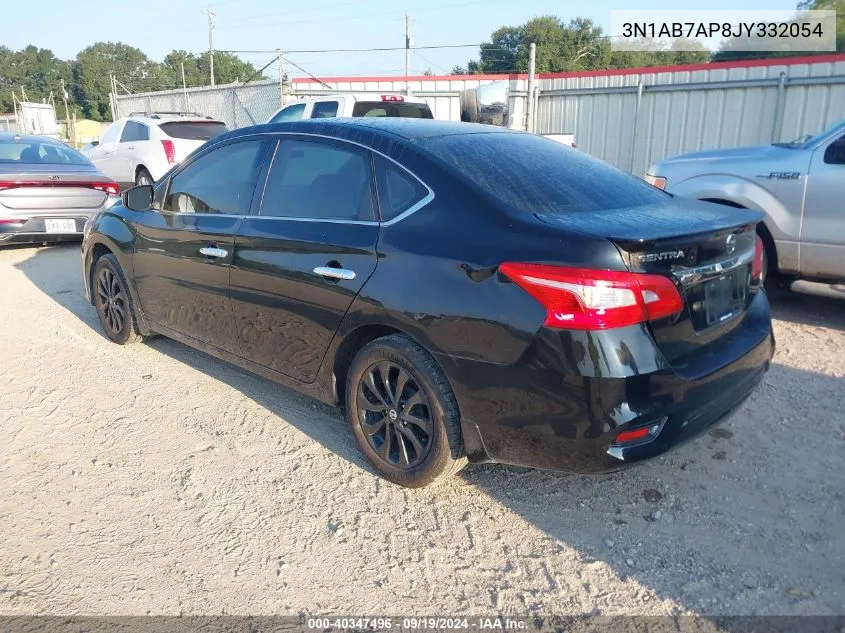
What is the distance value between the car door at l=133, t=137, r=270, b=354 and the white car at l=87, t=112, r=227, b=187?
848 centimetres

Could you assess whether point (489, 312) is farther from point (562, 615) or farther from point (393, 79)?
point (393, 79)

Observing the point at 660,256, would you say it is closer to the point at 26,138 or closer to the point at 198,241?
the point at 198,241

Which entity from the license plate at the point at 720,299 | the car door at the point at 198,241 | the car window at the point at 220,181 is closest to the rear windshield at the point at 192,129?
the car door at the point at 198,241

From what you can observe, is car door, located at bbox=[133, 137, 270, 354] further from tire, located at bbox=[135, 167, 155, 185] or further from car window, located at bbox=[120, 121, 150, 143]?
car window, located at bbox=[120, 121, 150, 143]

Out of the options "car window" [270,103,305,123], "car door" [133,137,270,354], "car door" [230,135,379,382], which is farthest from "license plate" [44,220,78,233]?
"car door" [230,135,379,382]

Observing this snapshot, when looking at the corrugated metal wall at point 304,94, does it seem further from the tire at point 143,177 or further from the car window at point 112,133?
the tire at point 143,177

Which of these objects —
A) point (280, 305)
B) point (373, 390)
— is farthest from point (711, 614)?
point (280, 305)

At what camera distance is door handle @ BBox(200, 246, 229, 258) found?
400cm

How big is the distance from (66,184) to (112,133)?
6258mm

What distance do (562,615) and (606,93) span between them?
13.6 metres

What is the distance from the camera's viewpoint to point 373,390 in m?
3.32

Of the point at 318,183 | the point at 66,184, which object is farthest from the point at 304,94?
the point at 318,183

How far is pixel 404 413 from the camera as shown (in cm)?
320

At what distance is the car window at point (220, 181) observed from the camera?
402cm
